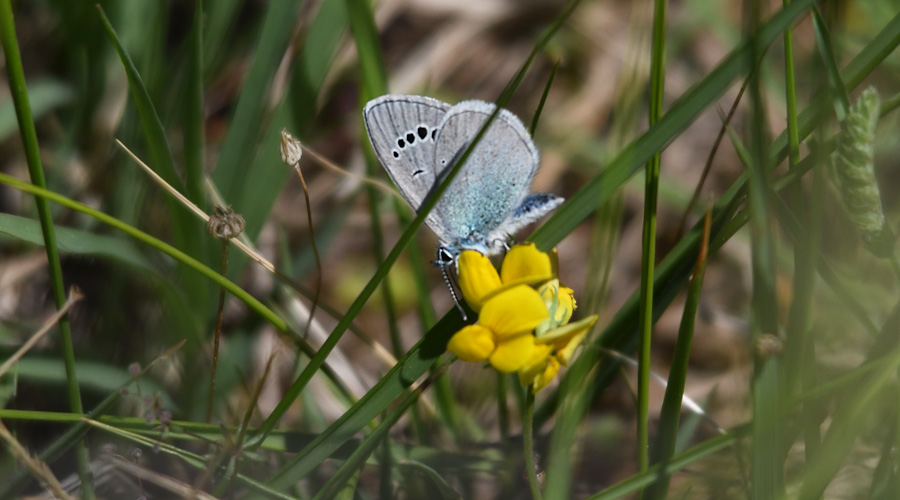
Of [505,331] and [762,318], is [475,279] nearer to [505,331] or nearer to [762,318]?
[505,331]

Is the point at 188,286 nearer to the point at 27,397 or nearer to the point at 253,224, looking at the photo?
the point at 253,224

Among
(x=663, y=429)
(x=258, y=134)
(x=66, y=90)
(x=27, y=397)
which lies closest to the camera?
(x=663, y=429)

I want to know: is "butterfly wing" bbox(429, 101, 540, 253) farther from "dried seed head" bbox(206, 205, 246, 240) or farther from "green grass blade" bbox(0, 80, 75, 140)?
"green grass blade" bbox(0, 80, 75, 140)

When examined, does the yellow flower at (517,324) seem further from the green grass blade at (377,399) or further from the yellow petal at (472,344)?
the green grass blade at (377,399)

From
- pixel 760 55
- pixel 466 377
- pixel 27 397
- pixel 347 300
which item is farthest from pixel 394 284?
pixel 760 55

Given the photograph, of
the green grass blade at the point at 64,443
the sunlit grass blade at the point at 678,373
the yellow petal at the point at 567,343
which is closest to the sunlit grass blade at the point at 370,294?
the yellow petal at the point at 567,343

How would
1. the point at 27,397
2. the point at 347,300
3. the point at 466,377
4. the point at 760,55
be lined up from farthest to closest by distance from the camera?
the point at 347,300 → the point at 466,377 → the point at 27,397 → the point at 760,55

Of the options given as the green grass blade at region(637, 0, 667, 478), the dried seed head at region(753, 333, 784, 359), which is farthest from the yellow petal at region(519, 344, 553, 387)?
the dried seed head at region(753, 333, 784, 359)
